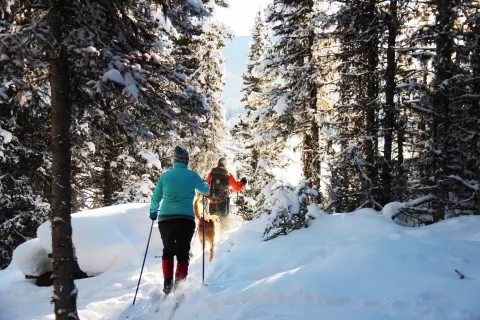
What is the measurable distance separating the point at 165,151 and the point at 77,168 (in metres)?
6.51

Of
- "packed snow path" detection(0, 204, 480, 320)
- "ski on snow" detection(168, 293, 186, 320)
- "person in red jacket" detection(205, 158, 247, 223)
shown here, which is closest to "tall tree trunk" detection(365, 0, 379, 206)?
"packed snow path" detection(0, 204, 480, 320)

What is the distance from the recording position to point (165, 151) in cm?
2073

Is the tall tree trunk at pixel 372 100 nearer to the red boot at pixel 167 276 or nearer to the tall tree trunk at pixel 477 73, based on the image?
the tall tree trunk at pixel 477 73

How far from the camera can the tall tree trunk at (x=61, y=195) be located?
17.6ft

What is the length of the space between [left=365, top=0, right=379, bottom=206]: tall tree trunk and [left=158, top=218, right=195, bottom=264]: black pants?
6.74 meters

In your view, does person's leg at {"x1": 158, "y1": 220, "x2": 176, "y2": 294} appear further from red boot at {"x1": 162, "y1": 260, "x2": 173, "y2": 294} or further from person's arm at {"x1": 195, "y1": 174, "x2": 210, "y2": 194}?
person's arm at {"x1": 195, "y1": 174, "x2": 210, "y2": 194}

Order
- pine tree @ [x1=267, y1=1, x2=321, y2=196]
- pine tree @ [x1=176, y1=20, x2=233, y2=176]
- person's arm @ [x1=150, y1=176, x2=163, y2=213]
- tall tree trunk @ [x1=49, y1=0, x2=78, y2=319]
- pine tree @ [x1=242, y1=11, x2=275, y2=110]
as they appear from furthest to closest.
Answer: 1. pine tree @ [x1=242, y1=11, x2=275, y2=110]
2. pine tree @ [x1=176, y1=20, x2=233, y2=176]
3. pine tree @ [x1=267, y1=1, x2=321, y2=196]
4. person's arm @ [x1=150, y1=176, x2=163, y2=213]
5. tall tree trunk @ [x1=49, y1=0, x2=78, y2=319]

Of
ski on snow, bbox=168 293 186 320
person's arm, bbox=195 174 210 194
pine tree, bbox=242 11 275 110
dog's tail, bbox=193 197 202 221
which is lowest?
ski on snow, bbox=168 293 186 320

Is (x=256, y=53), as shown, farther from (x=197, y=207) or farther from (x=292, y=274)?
(x=292, y=274)

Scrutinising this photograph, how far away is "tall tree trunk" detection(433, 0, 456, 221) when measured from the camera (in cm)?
849

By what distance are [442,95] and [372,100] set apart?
267 centimetres

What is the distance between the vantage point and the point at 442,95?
8.67m

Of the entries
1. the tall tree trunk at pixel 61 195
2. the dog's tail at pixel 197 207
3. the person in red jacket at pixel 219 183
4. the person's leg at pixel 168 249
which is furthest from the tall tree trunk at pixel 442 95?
the tall tree trunk at pixel 61 195

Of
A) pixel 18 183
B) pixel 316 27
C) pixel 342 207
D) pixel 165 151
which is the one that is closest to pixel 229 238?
pixel 342 207
